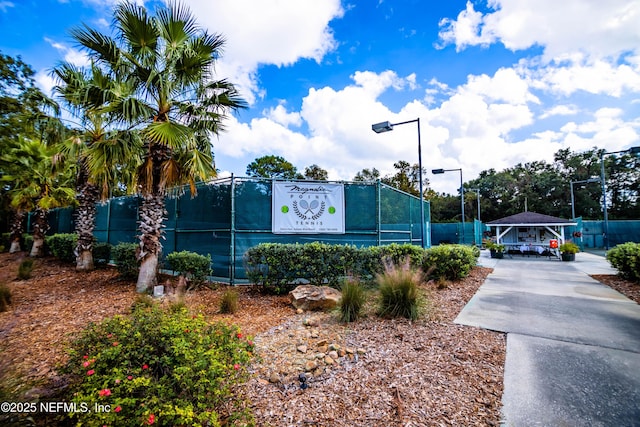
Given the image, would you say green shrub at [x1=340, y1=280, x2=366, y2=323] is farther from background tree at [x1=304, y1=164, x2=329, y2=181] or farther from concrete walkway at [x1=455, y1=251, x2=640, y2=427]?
background tree at [x1=304, y1=164, x2=329, y2=181]

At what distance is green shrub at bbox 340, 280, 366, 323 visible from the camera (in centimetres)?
398

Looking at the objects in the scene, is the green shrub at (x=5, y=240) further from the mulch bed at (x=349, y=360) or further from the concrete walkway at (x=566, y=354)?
the concrete walkway at (x=566, y=354)

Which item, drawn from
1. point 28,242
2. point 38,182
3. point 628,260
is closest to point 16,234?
point 28,242

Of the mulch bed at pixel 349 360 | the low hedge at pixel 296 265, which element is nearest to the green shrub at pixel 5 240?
the mulch bed at pixel 349 360

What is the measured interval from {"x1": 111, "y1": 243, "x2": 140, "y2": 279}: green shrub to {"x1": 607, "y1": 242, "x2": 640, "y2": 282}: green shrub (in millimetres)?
11596

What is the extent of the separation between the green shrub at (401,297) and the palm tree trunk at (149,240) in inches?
189

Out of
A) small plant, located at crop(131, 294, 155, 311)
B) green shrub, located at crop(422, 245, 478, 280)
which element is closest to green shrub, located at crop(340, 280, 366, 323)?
small plant, located at crop(131, 294, 155, 311)

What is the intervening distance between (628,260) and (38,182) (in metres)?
19.1

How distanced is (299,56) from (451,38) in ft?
14.2

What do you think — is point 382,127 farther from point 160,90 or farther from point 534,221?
point 534,221

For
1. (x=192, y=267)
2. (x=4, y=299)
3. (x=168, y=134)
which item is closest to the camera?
(x=4, y=299)

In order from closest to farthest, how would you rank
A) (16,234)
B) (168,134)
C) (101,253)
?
(168,134) → (101,253) → (16,234)

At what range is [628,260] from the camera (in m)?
6.53

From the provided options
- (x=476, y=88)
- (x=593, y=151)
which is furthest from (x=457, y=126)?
(x=593, y=151)
